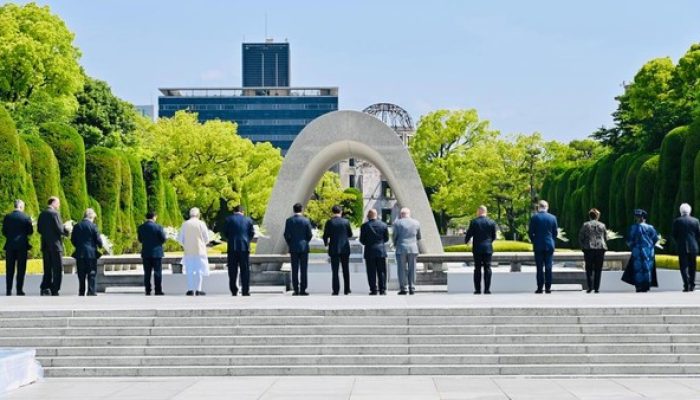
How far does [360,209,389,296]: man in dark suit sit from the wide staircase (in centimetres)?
422

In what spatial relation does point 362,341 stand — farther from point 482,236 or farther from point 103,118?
point 103,118

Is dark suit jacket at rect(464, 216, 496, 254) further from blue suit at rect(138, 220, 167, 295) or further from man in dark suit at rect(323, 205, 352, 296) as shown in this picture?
blue suit at rect(138, 220, 167, 295)

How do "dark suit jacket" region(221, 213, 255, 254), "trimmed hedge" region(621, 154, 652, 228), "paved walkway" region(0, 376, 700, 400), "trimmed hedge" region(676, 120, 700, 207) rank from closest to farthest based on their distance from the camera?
1. "paved walkway" region(0, 376, 700, 400)
2. "dark suit jacket" region(221, 213, 255, 254)
3. "trimmed hedge" region(676, 120, 700, 207)
4. "trimmed hedge" region(621, 154, 652, 228)

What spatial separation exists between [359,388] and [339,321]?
2.55 meters

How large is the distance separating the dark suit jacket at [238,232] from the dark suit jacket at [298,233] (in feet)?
2.15

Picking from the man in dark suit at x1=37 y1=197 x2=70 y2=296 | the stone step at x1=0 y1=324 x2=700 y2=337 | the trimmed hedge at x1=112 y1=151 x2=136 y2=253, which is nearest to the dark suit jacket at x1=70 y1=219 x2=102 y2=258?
the man in dark suit at x1=37 y1=197 x2=70 y2=296

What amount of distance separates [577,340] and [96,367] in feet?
19.8

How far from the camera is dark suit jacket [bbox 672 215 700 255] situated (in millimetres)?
19225

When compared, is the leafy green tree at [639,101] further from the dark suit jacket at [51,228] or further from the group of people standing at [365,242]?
the dark suit jacket at [51,228]

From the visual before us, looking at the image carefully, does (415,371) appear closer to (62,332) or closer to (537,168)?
(62,332)

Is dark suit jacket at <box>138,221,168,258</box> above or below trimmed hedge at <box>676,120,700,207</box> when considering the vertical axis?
below

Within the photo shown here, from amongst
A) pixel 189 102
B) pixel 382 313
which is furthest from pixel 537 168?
pixel 189 102

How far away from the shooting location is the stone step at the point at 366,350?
44.8ft

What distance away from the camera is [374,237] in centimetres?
1873
